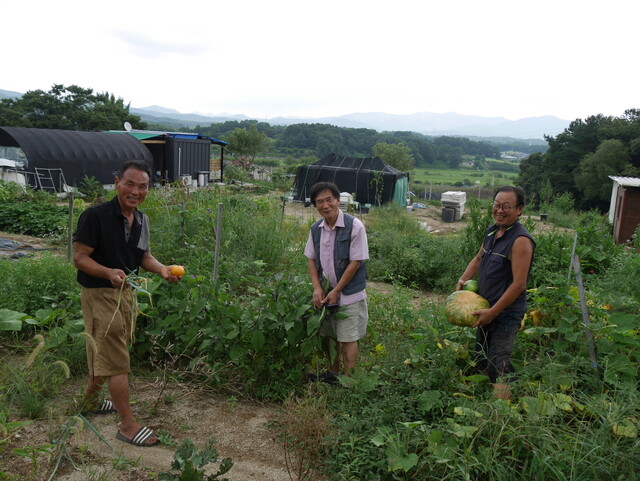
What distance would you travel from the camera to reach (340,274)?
3.61m

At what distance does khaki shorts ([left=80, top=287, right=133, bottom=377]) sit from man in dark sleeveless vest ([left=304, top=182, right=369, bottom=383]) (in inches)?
51.6

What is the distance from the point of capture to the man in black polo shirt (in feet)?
9.07

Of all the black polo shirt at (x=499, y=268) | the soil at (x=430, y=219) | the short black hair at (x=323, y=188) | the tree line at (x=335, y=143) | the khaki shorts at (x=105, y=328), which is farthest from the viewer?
the tree line at (x=335, y=143)

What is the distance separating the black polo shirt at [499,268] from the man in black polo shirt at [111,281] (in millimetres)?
1993

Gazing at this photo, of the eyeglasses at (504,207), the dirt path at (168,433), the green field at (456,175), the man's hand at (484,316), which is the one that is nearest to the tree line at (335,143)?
the green field at (456,175)

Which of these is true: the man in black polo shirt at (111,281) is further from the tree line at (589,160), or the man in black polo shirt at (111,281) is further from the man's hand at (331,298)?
the tree line at (589,160)

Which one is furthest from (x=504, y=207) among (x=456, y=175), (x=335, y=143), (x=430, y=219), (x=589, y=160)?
(x=456, y=175)

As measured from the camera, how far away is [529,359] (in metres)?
3.48

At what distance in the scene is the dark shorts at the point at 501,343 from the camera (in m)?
3.12

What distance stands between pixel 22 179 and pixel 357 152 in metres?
56.1

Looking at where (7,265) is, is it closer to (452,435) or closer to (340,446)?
(340,446)

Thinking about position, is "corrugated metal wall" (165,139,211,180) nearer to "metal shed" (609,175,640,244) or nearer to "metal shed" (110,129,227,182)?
"metal shed" (110,129,227,182)

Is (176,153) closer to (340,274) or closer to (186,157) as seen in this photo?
(186,157)

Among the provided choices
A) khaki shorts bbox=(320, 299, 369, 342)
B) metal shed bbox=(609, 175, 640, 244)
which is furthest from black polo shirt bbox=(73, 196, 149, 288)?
metal shed bbox=(609, 175, 640, 244)
